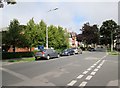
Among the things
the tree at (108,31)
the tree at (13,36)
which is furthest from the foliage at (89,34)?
the tree at (13,36)

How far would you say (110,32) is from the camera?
116688mm

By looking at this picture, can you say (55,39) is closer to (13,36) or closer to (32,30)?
(32,30)

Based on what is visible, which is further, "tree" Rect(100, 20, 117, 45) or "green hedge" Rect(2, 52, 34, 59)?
"tree" Rect(100, 20, 117, 45)

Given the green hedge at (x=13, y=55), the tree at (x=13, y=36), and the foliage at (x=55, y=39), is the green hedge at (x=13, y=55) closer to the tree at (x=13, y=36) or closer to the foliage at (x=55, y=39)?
the tree at (x=13, y=36)

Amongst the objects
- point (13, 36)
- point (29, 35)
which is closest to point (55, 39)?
point (29, 35)

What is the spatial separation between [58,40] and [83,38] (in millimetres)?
53406

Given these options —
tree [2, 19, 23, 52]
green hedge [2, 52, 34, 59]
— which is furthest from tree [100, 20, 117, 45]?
tree [2, 19, 23, 52]

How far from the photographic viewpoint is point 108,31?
4653 inches

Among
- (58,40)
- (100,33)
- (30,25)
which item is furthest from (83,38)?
(30,25)

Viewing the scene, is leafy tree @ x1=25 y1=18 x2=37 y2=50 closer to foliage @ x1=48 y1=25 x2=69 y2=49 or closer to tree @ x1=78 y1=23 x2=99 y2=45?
foliage @ x1=48 y1=25 x2=69 y2=49

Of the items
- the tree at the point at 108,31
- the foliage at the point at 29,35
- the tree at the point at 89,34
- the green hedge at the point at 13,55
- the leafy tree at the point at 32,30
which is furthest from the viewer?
the tree at the point at 108,31

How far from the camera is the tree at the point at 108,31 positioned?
11706 cm

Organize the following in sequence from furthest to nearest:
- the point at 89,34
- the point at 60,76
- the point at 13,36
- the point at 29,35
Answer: the point at 89,34 < the point at 29,35 < the point at 13,36 < the point at 60,76

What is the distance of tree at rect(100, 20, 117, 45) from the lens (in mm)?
117062
